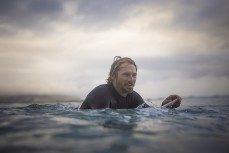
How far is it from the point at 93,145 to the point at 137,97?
5876 mm

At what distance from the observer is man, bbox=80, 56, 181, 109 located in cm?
737

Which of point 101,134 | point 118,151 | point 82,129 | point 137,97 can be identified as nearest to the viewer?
point 118,151

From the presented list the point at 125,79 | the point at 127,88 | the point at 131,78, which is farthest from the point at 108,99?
the point at 131,78

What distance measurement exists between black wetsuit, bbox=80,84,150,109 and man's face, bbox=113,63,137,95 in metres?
0.23

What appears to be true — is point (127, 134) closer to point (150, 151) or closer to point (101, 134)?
point (101, 134)

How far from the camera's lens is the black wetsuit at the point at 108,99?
7293mm

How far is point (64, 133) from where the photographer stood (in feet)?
11.6

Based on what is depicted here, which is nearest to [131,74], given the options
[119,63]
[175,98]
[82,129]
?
[119,63]

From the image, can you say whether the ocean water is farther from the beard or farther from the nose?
the nose

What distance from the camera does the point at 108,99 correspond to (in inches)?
297

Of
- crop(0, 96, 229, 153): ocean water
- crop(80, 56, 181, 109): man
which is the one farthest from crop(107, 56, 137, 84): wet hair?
crop(0, 96, 229, 153): ocean water

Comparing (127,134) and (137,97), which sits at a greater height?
(137,97)

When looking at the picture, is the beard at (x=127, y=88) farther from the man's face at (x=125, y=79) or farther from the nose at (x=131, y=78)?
the nose at (x=131, y=78)

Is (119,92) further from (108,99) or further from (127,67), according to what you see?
(127,67)
